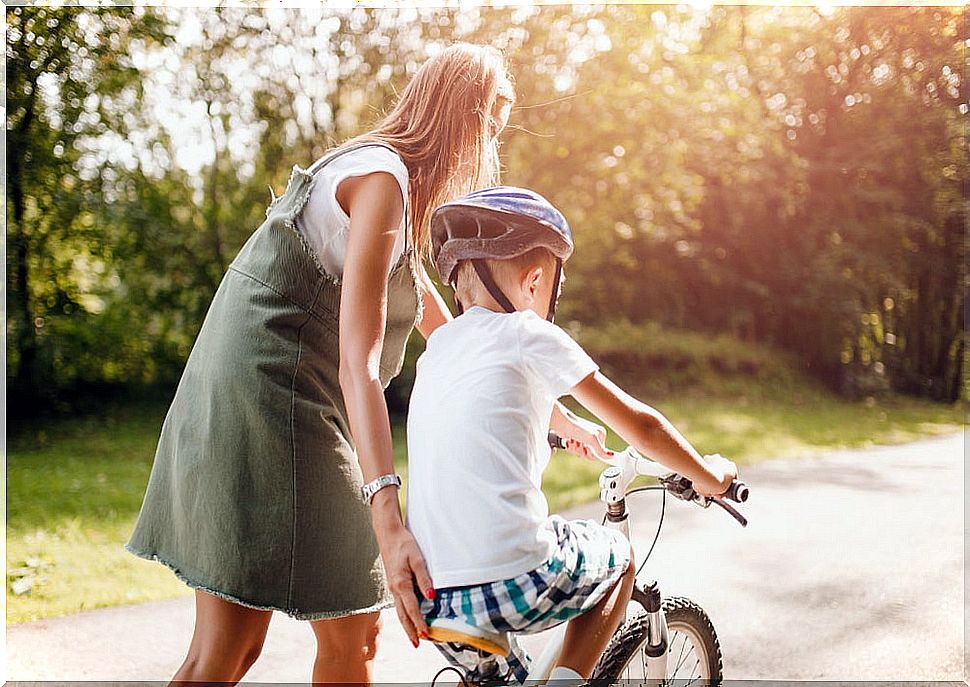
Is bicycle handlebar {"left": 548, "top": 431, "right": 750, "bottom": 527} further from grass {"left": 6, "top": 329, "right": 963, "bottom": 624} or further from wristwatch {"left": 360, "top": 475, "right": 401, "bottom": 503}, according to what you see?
grass {"left": 6, "top": 329, "right": 963, "bottom": 624}

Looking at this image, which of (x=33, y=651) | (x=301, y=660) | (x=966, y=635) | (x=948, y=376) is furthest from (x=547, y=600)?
(x=948, y=376)

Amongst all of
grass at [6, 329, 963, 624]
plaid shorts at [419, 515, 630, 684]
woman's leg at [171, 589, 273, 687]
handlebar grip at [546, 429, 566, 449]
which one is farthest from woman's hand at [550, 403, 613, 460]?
grass at [6, 329, 963, 624]

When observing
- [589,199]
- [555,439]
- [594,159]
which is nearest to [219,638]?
[555,439]

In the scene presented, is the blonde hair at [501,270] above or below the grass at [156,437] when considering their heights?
above

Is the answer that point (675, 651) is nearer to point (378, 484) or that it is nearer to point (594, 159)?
point (378, 484)

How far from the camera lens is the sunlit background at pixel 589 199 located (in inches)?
274

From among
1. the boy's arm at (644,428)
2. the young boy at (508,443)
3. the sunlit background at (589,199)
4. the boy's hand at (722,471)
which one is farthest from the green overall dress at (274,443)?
the sunlit background at (589,199)

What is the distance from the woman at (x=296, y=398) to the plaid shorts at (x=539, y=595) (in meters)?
0.25

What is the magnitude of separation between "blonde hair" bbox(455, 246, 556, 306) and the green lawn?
2.79 m

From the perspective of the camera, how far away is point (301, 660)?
345 cm

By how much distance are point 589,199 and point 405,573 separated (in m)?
8.42

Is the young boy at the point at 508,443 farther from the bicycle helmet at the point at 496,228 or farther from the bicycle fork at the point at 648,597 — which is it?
the bicycle fork at the point at 648,597

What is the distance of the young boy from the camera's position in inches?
63.8

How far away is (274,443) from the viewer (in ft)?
6.13
